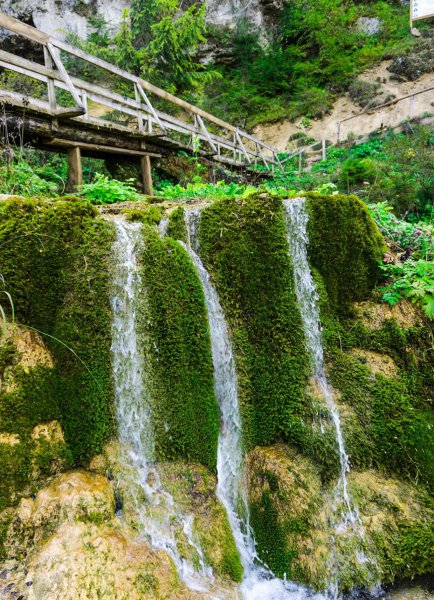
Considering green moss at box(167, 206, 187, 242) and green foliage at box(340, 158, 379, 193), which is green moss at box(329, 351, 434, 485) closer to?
green moss at box(167, 206, 187, 242)

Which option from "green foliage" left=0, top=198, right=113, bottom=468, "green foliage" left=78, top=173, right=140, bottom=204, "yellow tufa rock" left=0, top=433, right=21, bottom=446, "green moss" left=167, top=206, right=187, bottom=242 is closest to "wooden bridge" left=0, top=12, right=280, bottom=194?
"green foliage" left=78, top=173, right=140, bottom=204

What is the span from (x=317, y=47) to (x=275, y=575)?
2341 cm

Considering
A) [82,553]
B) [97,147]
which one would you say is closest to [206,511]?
[82,553]

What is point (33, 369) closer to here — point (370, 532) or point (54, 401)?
point (54, 401)

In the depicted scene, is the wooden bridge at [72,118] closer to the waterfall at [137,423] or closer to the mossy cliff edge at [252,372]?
the mossy cliff edge at [252,372]

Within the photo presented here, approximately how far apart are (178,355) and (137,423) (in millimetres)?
732

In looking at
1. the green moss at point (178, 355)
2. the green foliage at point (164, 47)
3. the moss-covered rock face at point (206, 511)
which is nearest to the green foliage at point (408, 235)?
the green moss at point (178, 355)

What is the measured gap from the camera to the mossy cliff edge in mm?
3223

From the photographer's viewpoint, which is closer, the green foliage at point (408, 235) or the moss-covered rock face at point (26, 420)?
the moss-covered rock face at point (26, 420)

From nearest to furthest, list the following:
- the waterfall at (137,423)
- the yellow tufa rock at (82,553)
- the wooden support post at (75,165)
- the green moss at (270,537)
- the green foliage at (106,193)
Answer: the yellow tufa rock at (82,553), the waterfall at (137,423), the green moss at (270,537), the green foliage at (106,193), the wooden support post at (75,165)

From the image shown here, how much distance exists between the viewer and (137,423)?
11.1ft

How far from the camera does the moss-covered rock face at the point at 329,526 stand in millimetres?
3355

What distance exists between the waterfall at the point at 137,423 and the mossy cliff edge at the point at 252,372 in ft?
0.30

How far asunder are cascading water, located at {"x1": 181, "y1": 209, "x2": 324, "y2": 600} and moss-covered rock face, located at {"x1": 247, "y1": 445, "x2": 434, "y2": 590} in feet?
0.31
